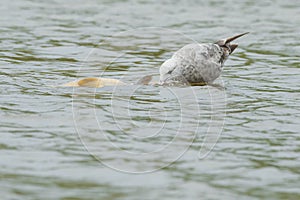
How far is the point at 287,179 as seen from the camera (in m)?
4.86

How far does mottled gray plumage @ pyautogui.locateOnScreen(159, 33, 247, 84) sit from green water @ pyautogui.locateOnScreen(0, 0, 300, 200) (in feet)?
0.56

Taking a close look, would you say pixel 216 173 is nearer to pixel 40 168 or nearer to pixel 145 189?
pixel 145 189

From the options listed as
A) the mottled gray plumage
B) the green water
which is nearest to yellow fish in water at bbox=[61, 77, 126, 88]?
the green water

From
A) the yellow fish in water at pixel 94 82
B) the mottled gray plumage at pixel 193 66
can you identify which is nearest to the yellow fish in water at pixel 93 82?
the yellow fish in water at pixel 94 82

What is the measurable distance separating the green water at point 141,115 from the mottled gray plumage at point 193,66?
0.17 m

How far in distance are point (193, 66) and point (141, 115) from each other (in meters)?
1.74

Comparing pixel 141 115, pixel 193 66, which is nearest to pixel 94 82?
pixel 193 66

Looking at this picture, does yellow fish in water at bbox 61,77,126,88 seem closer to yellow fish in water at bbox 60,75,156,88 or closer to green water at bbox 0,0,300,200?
yellow fish in water at bbox 60,75,156,88

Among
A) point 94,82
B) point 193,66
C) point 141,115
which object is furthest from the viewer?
point 193,66

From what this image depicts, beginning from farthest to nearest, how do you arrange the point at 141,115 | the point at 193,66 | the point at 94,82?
the point at 193,66
the point at 94,82
the point at 141,115

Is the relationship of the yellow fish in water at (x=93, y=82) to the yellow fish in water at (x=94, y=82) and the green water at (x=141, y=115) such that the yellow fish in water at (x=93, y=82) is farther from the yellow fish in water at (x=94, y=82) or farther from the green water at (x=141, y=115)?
the green water at (x=141, y=115)

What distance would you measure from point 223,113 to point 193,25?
208 inches

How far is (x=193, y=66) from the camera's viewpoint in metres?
8.07

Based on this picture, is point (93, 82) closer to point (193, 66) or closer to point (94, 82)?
point (94, 82)
